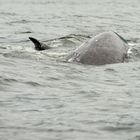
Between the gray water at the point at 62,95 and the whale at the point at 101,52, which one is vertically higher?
the whale at the point at 101,52

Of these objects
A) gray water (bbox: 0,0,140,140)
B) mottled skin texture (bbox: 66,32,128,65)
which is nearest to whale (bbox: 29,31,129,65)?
mottled skin texture (bbox: 66,32,128,65)

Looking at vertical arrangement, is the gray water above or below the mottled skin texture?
below

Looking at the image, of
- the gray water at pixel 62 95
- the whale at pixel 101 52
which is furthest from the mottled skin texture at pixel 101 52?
the gray water at pixel 62 95

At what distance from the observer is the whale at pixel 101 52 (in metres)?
10.7

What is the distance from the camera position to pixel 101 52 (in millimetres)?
10898

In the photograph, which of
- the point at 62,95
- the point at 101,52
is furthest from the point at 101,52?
the point at 62,95

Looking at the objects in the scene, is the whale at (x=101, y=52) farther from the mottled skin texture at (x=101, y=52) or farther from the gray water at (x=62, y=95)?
the gray water at (x=62, y=95)

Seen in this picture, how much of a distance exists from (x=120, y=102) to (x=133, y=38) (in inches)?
334

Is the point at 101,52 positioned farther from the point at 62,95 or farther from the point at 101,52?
the point at 62,95

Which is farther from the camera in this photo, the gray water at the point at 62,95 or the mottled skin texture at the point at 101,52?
the mottled skin texture at the point at 101,52

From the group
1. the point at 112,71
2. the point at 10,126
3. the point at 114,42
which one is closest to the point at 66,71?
the point at 112,71

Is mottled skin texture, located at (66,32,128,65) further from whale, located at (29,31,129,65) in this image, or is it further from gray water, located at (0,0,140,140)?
gray water, located at (0,0,140,140)

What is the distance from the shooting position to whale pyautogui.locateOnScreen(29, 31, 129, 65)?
1072 cm

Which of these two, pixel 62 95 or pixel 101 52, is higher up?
pixel 101 52
